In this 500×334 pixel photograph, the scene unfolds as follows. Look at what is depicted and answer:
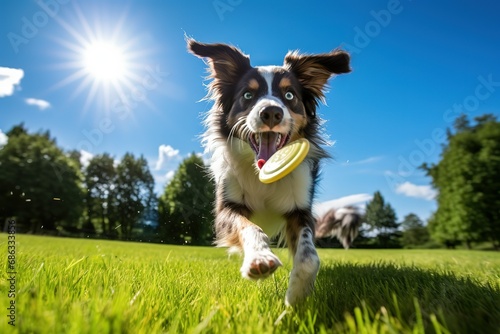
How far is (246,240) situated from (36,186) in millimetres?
35963

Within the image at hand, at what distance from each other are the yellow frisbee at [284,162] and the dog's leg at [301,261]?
62 centimetres

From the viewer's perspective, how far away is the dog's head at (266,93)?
3812 millimetres

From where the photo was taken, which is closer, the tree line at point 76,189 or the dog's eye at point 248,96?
the dog's eye at point 248,96

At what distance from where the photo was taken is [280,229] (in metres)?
4.25

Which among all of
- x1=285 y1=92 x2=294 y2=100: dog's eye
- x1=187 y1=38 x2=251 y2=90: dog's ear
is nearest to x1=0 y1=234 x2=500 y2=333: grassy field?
x1=285 y1=92 x2=294 y2=100: dog's eye

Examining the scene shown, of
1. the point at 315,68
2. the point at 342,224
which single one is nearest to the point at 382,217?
the point at 342,224

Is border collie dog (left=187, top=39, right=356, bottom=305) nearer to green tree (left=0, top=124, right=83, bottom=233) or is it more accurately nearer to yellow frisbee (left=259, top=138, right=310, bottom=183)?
yellow frisbee (left=259, top=138, right=310, bottom=183)

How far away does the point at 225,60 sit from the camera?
478cm

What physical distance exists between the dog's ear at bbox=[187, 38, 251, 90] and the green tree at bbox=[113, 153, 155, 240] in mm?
32137

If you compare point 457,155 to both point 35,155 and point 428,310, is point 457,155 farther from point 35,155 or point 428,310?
point 35,155

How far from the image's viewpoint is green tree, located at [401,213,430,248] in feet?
127

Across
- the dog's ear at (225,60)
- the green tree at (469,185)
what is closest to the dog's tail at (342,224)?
the dog's ear at (225,60)

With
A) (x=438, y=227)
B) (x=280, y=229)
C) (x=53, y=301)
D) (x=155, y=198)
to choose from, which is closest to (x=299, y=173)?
(x=280, y=229)

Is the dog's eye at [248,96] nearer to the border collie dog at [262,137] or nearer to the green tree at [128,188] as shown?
the border collie dog at [262,137]
